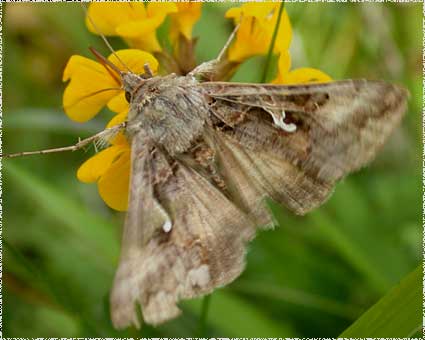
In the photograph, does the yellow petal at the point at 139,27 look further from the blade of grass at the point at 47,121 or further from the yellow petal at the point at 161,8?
the blade of grass at the point at 47,121

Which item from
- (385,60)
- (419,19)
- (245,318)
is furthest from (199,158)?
(419,19)

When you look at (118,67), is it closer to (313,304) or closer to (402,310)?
(402,310)

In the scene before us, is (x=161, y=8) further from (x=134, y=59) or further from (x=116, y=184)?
(x=116, y=184)

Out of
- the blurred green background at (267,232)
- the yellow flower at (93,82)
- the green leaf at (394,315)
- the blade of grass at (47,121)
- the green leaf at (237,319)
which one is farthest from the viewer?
the blade of grass at (47,121)

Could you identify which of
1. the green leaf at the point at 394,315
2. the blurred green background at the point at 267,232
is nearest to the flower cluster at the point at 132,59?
the blurred green background at the point at 267,232

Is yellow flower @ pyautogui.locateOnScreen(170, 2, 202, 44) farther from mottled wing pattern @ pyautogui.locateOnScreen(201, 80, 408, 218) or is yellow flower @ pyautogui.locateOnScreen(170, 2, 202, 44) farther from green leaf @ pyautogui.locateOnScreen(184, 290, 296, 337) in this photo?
green leaf @ pyautogui.locateOnScreen(184, 290, 296, 337)
